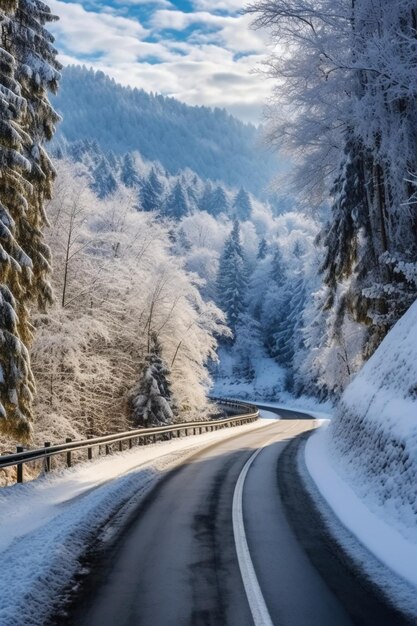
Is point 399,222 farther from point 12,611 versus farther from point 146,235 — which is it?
point 146,235

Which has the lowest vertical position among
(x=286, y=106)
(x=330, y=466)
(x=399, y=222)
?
(x=330, y=466)

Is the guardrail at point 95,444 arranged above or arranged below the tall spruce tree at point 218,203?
below

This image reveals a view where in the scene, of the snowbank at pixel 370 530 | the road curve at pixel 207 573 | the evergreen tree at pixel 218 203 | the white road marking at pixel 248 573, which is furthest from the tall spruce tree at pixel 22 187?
the evergreen tree at pixel 218 203

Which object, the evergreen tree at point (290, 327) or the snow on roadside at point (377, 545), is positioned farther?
the evergreen tree at point (290, 327)

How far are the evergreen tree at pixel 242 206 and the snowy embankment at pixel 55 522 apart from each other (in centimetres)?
15712

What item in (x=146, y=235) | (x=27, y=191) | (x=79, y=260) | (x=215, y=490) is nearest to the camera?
(x=215, y=490)

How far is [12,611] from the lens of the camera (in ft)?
18.5

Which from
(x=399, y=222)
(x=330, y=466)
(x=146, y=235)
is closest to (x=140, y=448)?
(x=330, y=466)

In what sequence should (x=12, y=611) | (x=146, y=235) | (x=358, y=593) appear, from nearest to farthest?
(x=12, y=611) → (x=358, y=593) → (x=146, y=235)

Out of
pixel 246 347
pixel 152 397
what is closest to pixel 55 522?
pixel 152 397

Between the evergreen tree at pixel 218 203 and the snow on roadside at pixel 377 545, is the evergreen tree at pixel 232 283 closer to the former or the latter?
the evergreen tree at pixel 218 203

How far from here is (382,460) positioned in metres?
11.3

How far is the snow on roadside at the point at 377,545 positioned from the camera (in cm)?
680

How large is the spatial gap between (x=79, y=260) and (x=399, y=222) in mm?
15583
